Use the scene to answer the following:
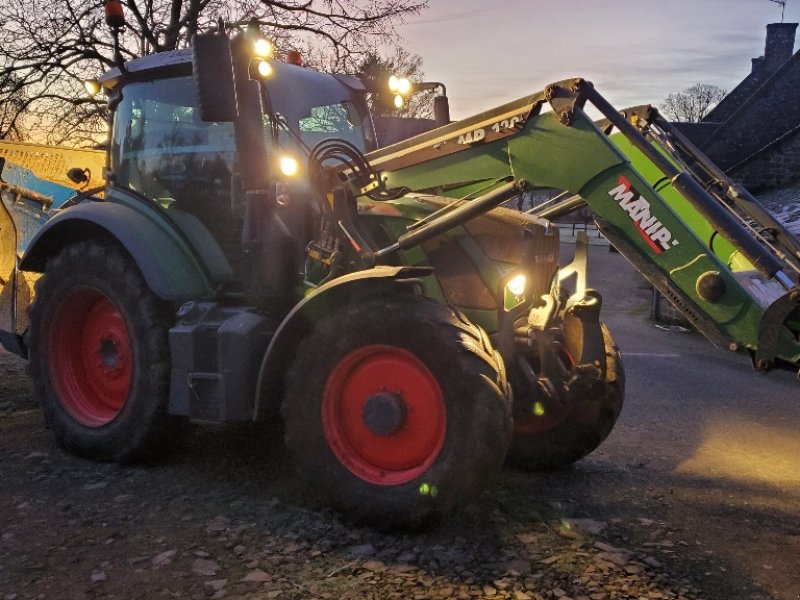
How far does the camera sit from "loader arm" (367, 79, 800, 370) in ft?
12.9

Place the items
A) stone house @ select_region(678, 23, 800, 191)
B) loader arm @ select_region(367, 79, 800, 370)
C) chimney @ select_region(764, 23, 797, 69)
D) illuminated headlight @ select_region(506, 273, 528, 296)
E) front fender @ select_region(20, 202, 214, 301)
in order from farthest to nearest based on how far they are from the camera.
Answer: chimney @ select_region(764, 23, 797, 69) < stone house @ select_region(678, 23, 800, 191) < front fender @ select_region(20, 202, 214, 301) < illuminated headlight @ select_region(506, 273, 528, 296) < loader arm @ select_region(367, 79, 800, 370)

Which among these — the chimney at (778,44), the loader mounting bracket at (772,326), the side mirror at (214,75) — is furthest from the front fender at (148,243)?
the chimney at (778,44)

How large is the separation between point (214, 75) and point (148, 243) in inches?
48.7

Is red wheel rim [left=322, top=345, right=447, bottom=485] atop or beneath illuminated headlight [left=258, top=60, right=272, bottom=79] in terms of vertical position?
beneath

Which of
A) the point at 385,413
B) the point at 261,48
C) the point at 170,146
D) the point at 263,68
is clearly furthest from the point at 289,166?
the point at 385,413

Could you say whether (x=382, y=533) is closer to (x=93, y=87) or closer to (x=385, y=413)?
(x=385, y=413)

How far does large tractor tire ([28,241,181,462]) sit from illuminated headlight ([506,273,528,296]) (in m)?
2.09

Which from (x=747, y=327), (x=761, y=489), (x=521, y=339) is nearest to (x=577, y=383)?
(x=521, y=339)

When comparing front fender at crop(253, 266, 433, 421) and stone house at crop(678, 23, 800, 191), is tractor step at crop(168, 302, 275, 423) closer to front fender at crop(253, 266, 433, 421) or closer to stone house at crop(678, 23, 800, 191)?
front fender at crop(253, 266, 433, 421)

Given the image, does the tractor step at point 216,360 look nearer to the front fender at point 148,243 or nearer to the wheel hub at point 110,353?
the front fender at point 148,243

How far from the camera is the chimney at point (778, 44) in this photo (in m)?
32.3

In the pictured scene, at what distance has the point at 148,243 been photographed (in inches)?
205

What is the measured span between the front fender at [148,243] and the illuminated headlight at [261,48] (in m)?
1.25

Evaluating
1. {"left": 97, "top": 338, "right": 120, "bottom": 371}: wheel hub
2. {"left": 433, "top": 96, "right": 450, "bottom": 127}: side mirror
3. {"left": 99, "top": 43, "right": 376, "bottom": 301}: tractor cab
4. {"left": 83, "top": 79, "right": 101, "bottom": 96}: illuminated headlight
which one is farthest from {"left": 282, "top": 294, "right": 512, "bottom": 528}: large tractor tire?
{"left": 83, "top": 79, "right": 101, "bottom": 96}: illuminated headlight
